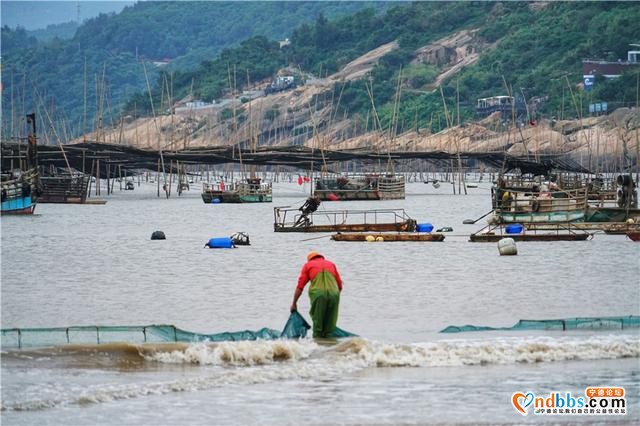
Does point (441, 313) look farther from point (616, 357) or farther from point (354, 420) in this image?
point (354, 420)

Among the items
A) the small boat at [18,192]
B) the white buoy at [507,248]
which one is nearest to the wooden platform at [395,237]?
the white buoy at [507,248]

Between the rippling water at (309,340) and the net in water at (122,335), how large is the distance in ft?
1.59

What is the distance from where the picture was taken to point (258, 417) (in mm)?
17969

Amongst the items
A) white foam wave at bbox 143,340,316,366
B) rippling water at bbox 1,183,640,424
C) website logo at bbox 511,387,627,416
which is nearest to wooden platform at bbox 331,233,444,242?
rippling water at bbox 1,183,640,424

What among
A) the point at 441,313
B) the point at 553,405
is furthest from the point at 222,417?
the point at 441,313

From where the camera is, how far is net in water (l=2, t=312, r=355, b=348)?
22.7 m

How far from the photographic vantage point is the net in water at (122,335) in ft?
74.4

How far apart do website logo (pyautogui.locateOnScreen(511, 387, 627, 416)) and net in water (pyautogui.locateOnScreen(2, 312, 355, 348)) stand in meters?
5.00

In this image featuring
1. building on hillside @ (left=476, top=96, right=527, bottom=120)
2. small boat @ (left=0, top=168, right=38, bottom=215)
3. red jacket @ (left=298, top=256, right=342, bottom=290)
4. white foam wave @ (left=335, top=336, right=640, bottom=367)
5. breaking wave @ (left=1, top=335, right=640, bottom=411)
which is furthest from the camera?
building on hillside @ (left=476, top=96, right=527, bottom=120)

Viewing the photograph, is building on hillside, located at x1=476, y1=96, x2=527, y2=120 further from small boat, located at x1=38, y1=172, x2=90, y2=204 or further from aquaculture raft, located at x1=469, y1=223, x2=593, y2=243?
aquaculture raft, located at x1=469, y1=223, x2=593, y2=243

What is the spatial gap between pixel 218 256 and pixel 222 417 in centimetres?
2567

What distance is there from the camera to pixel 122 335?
2270 centimetres

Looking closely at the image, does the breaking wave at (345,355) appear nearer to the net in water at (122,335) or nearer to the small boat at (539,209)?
the net in water at (122,335)

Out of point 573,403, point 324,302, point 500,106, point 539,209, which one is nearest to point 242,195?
point 539,209
